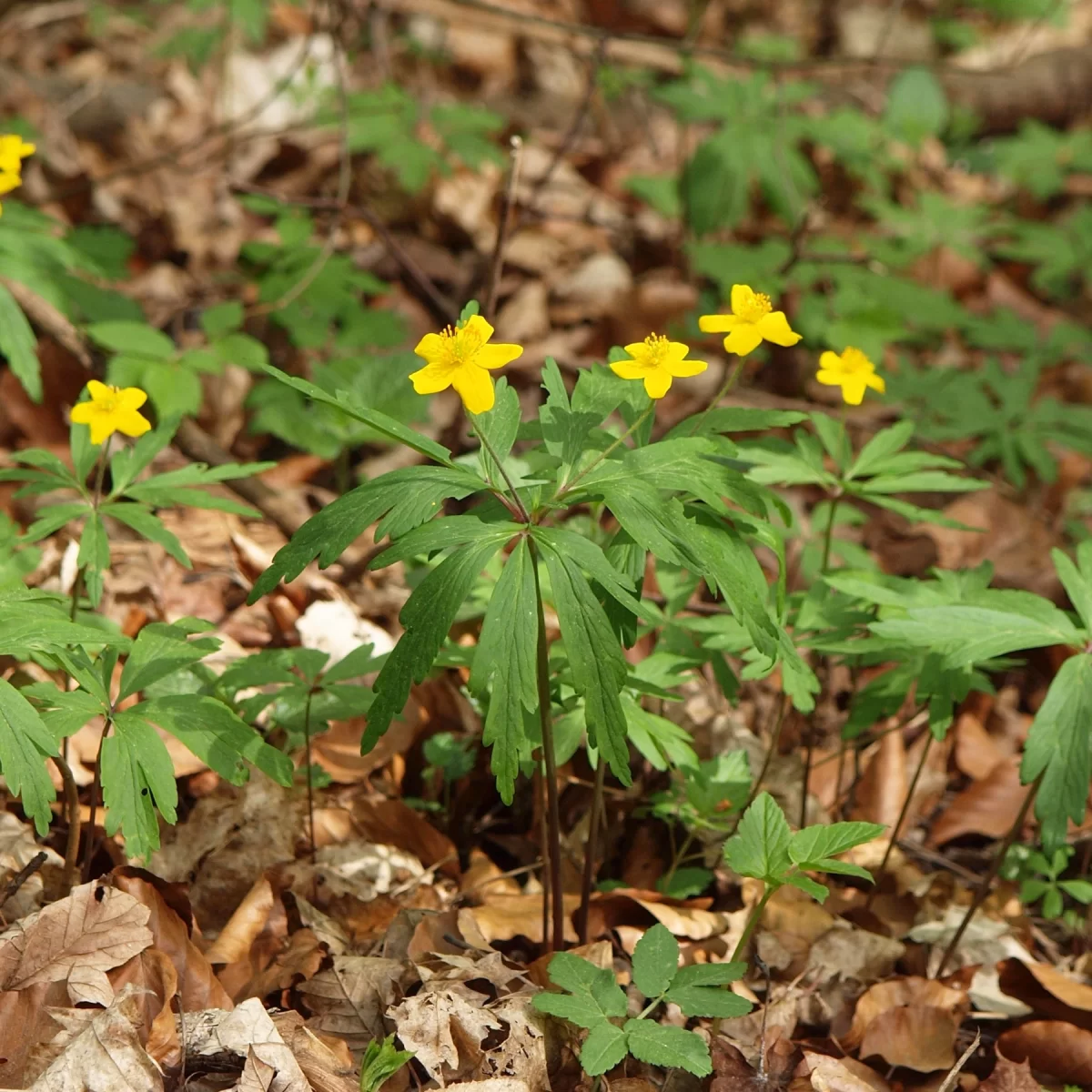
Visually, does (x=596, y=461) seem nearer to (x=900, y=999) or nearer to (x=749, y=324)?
(x=749, y=324)

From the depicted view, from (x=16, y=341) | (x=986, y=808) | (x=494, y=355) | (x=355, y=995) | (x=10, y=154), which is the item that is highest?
(x=10, y=154)

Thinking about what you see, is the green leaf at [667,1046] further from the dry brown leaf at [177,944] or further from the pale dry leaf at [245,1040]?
the dry brown leaf at [177,944]

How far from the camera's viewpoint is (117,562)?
2951mm

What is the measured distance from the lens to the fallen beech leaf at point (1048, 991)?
7.36 ft

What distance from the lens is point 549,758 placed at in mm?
1852

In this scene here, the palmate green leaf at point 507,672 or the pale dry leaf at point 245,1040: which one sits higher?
the palmate green leaf at point 507,672

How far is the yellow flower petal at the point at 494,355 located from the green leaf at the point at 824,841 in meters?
0.91

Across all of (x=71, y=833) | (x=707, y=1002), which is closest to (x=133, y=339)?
(x=71, y=833)

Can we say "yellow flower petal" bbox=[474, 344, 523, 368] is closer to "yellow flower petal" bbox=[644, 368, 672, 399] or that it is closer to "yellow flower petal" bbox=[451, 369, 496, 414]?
"yellow flower petal" bbox=[451, 369, 496, 414]

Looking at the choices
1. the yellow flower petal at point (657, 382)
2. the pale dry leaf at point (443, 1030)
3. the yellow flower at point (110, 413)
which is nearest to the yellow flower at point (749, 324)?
the yellow flower petal at point (657, 382)

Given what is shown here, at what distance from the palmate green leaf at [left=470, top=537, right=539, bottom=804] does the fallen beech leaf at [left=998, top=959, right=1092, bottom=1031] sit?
4.57 ft

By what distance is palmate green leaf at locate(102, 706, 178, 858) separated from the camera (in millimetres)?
1729

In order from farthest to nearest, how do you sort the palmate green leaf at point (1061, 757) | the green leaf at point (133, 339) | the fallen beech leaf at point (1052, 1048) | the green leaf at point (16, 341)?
the green leaf at point (133, 339)
the green leaf at point (16, 341)
the fallen beech leaf at point (1052, 1048)
the palmate green leaf at point (1061, 757)

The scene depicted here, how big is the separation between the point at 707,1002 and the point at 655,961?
0.11 metres
